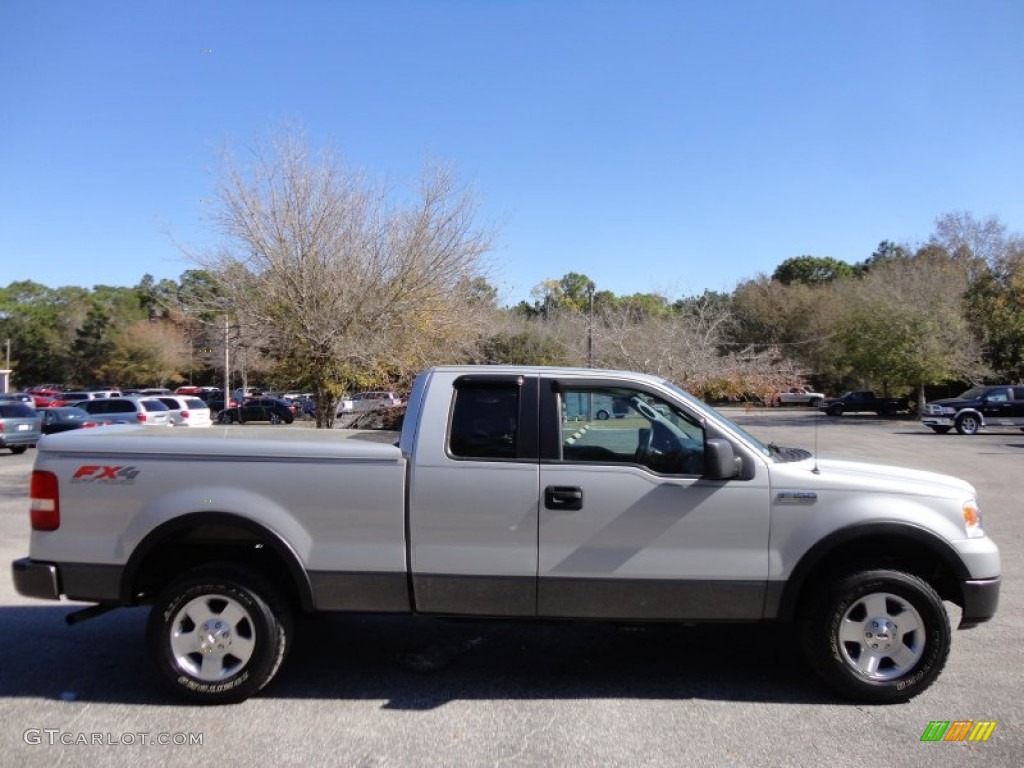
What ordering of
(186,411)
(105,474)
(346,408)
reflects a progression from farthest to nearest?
(186,411) < (346,408) < (105,474)

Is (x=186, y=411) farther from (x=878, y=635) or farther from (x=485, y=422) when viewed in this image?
(x=878, y=635)

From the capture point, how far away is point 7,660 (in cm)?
509

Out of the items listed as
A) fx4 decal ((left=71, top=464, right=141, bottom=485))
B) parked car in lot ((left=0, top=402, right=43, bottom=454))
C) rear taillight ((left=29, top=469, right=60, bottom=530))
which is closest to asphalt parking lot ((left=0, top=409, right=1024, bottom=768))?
rear taillight ((left=29, top=469, right=60, bottom=530))

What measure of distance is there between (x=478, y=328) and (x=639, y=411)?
12206 mm

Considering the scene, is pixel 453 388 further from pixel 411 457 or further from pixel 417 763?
pixel 417 763

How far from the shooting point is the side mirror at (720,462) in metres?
4.33

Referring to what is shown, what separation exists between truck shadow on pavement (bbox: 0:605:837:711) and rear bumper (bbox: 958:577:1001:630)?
95 centimetres

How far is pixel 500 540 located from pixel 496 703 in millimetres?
937

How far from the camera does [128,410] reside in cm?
2536

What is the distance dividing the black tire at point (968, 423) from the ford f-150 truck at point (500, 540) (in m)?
29.2

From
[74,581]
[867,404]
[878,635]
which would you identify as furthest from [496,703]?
[867,404]

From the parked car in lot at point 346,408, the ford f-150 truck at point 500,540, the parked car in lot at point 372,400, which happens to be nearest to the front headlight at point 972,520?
the ford f-150 truck at point 500,540

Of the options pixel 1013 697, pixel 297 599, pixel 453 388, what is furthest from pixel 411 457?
pixel 1013 697

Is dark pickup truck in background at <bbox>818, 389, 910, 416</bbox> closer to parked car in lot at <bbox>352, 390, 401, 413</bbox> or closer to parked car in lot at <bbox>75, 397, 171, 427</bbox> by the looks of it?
parked car in lot at <bbox>352, 390, 401, 413</bbox>
